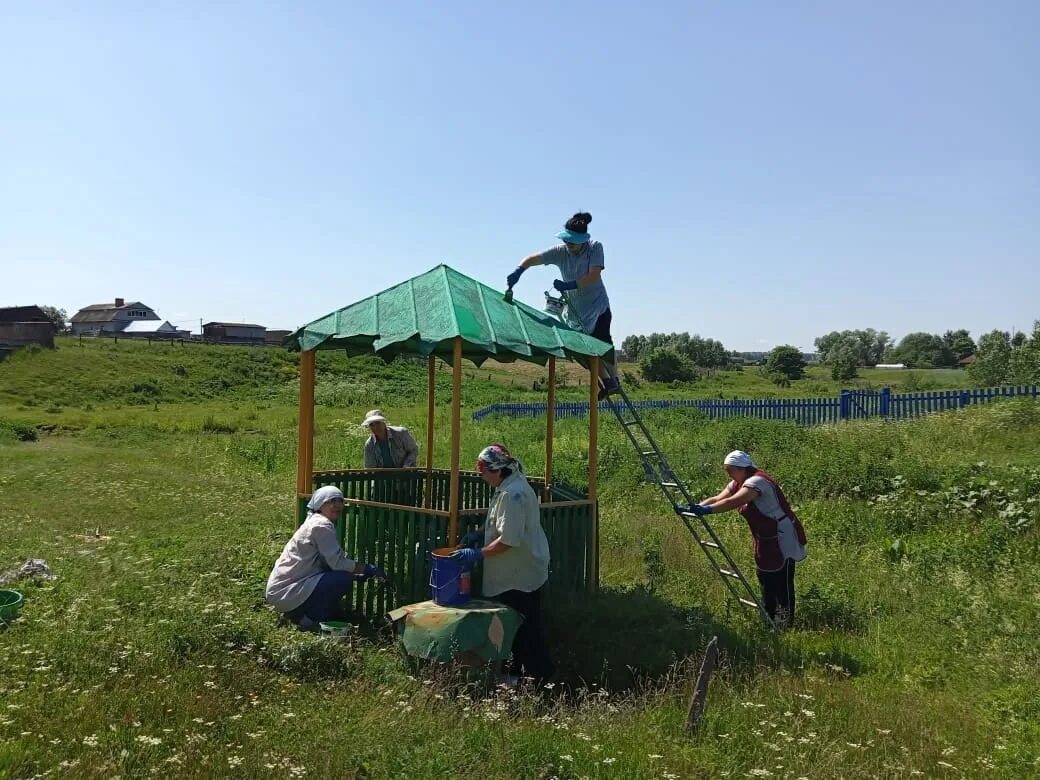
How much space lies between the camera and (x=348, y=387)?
153 ft

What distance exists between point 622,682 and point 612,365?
3159 millimetres

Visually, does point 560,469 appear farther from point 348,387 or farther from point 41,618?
point 348,387

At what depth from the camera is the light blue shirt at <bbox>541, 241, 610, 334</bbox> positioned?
7.74 m

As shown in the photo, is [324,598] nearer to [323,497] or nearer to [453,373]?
[323,497]

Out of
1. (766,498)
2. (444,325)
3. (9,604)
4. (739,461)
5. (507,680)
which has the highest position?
(444,325)

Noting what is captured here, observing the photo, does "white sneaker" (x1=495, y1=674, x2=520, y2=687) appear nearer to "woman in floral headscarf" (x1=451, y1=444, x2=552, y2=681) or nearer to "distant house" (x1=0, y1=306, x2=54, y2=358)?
"woman in floral headscarf" (x1=451, y1=444, x2=552, y2=681)

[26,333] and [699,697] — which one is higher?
[26,333]

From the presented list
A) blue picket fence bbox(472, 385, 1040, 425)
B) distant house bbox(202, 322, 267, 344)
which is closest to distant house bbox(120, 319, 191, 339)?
distant house bbox(202, 322, 267, 344)

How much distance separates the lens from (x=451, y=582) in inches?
233

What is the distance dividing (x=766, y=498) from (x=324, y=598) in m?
3.80

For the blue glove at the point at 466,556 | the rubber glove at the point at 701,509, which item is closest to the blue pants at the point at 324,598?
the blue glove at the point at 466,556

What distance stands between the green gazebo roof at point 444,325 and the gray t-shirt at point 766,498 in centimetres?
175

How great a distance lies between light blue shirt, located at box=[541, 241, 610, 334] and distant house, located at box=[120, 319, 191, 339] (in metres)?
84.1

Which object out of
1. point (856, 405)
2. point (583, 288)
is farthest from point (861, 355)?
point (583, 288)
